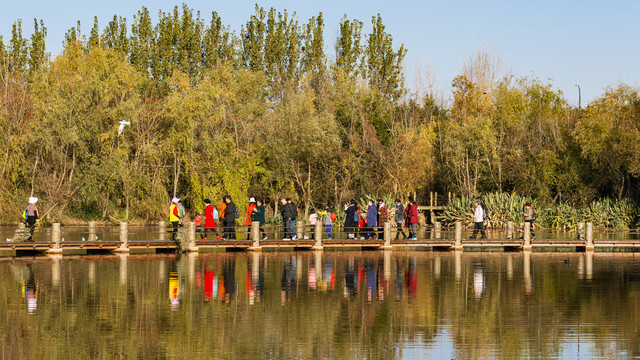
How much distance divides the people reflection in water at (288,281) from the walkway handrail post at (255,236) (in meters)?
2.50

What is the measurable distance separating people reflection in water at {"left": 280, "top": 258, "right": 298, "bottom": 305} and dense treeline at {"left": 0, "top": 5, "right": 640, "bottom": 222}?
23.0 metres

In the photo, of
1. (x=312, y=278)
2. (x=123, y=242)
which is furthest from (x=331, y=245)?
(x=312, y=278)

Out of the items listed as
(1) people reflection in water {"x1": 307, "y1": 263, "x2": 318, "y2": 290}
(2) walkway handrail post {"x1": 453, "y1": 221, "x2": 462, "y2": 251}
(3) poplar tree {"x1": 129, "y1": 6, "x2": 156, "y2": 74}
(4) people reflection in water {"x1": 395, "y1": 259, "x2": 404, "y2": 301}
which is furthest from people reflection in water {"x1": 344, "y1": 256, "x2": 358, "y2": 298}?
(3) poplar tree {"x1": 129, "y1": 6, "x2": 156, "y2": 74}

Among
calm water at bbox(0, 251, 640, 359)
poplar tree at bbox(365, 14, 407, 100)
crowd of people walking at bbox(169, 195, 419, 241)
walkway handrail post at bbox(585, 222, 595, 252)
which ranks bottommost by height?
calm water at bbox(0, 251, 640, 359)

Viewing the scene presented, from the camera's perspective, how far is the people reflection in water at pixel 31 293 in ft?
56.9

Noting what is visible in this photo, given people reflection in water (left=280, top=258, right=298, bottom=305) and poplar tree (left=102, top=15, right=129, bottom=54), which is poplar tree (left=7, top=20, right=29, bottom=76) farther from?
people reflection in water (left=280, top=258, right=298, bottom=305)

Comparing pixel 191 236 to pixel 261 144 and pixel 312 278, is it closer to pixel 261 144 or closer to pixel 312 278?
pixel 312 278

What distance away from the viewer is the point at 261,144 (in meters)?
53.0

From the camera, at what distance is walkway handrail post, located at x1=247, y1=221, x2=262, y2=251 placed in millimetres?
31053

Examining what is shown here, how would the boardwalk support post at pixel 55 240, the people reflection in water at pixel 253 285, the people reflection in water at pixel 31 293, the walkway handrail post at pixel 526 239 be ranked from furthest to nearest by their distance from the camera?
the walkway handrail post at pixel 526 239, the boardwalk support post at pixel 55 240, the people reflection in water at pixel 253 285, the people reflection in water at pixel 31 293

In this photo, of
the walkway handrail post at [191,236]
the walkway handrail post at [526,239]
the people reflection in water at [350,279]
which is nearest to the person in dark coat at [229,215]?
the walkway handrail post at [191,236]

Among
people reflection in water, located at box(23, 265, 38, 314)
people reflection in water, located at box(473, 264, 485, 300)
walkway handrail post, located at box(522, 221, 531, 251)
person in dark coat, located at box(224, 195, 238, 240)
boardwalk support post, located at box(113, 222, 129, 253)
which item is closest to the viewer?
people reflection in water, located at box(23, 265, 38, 314)

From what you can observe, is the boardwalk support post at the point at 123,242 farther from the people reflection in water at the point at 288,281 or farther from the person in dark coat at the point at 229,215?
the people reflection in water at the point at 288,281

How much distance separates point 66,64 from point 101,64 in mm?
2286
